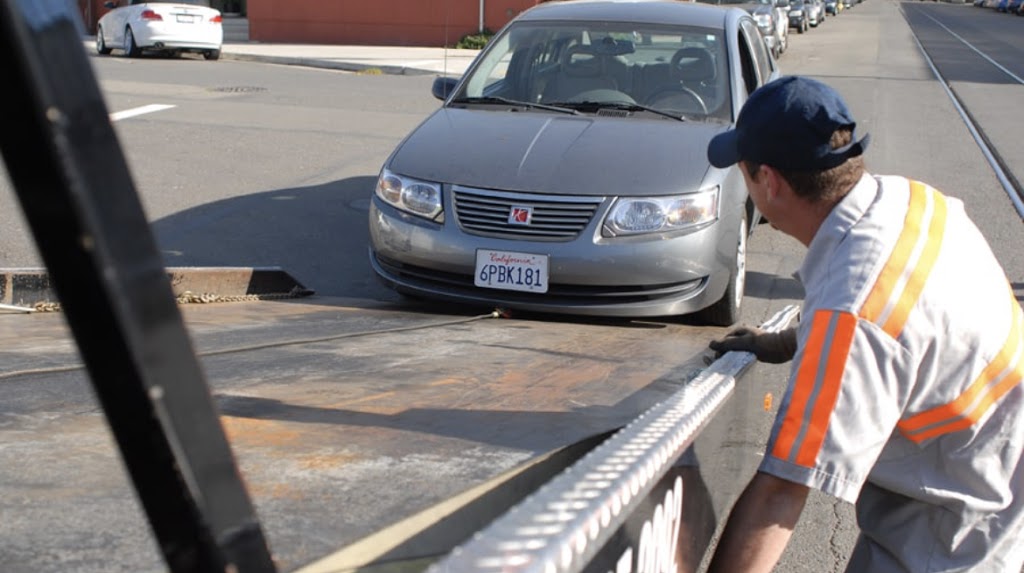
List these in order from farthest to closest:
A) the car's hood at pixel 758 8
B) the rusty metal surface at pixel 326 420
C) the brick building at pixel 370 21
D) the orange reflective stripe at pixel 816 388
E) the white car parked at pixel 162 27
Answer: the brick building at pixel 370 21 → the car's hood at pixel 758 8 → the white car parked at pixel 162 27 → the orange reflective stripe at pixel 816 388 → the rusty metal surface at pixel 326 420

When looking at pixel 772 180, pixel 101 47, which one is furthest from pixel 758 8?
pixel 772 180

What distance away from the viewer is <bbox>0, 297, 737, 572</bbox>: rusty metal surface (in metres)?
Result: 1.75

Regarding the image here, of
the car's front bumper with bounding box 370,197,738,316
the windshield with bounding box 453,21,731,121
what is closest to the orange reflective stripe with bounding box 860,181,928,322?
the car's front bumper with bounding box 370,197,738,316

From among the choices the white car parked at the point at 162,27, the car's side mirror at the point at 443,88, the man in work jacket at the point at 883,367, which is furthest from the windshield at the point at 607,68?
the white car parked at the point at 162,27

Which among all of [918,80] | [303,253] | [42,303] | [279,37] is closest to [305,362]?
[42,303]

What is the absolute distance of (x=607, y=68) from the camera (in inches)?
287

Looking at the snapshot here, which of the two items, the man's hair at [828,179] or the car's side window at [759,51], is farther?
the car's side window at [759,51]

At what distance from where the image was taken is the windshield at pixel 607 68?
709 centimetres

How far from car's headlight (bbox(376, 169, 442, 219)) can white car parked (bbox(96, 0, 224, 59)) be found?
61.3ft

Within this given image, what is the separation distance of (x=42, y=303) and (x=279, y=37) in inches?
1061

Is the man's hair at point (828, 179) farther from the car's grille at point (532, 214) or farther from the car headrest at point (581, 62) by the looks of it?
the car headrest at point (581, 62)

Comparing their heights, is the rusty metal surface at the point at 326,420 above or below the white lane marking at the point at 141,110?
above

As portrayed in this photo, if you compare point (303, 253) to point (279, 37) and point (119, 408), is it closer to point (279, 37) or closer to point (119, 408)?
point (119, 408)

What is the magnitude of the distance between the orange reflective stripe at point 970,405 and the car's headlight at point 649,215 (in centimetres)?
370
